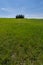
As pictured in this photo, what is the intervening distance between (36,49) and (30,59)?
128cm

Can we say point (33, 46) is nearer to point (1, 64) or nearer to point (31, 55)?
point (31, 55)

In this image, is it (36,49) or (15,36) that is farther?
(15,36)

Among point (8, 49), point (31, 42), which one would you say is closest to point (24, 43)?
point (31, 42)

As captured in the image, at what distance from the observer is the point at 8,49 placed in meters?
10.8

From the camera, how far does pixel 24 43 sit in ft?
38.5

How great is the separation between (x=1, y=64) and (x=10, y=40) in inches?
107

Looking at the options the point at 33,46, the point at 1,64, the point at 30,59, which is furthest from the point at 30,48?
the point at 1,64

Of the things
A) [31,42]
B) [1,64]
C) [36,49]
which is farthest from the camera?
[31,42]

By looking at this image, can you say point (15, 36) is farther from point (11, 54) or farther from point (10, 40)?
point (11, 54)

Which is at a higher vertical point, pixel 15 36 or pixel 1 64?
pixel 15 36

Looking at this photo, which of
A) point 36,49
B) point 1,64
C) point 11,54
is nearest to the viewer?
point 1,64

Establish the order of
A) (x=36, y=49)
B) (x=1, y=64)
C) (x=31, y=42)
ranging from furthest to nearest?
(x=31, y=42) → (x=36, y=49) → (x=1, y=64)

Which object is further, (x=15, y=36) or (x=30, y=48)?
(x=15, y=36)

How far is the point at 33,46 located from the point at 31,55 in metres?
1.15
